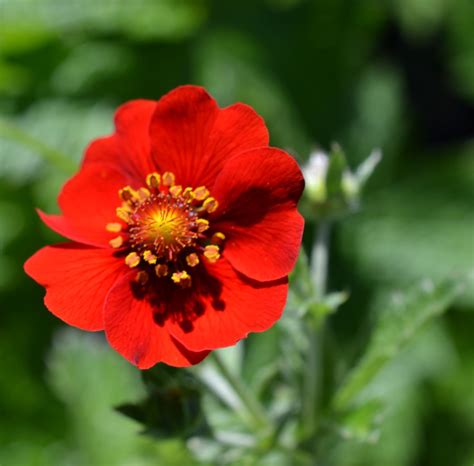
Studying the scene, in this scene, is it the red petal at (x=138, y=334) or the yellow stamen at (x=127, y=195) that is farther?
the yellow stamen at (x=127, y=195)

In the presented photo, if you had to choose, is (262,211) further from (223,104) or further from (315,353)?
(223,104)

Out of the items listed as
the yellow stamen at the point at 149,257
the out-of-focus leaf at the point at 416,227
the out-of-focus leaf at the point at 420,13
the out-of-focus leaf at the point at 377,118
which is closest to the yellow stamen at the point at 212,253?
the yellow stamen at the point at 149,257

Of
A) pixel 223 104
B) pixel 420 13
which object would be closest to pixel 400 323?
pixel 223 104

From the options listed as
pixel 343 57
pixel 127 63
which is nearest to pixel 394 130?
Answer: pixel 343 57

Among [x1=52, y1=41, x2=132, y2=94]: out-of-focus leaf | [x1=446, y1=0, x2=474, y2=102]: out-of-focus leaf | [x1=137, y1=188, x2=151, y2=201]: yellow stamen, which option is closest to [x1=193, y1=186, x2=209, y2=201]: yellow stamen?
[x1=137, y1=188, x2=151, y2=201]: yellow stamen

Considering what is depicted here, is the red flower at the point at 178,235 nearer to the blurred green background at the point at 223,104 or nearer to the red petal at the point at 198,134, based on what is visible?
the red petal at the point at 198,134

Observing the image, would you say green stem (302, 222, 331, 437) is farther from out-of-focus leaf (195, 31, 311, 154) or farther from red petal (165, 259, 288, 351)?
out-of-focus leaf (195, 31, 311, 154)

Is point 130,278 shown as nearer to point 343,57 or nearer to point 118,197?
point 118,197
